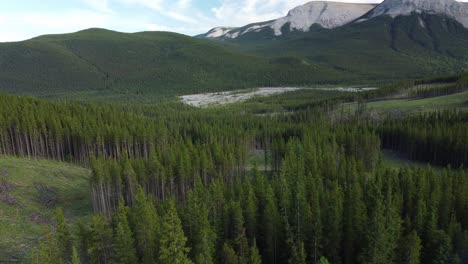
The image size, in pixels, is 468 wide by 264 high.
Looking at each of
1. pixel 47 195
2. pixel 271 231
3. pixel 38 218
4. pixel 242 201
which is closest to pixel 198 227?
pixel 271 231

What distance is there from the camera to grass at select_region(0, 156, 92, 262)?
45094 millimetres

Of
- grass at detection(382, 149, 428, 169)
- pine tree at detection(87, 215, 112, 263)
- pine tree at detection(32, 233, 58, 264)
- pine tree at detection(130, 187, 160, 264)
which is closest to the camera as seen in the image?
pine tree at detection(32, 233, 58, 264)

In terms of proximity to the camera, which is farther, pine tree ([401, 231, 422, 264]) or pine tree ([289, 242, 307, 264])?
pine tree ([289, 242, 307, 264])

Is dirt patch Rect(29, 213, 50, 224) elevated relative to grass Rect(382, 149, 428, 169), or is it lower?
elevated

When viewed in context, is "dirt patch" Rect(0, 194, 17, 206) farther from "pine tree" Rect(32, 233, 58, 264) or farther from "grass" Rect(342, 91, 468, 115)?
"grass" Rect(342, 91, 468, 115)

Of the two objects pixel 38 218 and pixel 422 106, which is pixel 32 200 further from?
pixel 422 106

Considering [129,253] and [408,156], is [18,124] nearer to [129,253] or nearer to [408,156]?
[129,253]

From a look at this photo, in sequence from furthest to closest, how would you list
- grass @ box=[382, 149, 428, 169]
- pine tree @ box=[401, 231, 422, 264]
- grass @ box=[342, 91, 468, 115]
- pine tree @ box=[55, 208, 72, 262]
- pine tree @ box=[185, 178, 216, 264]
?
1. grass @ box=[342, 91, 468, 115]
2. grass @ box=[382, 149, 428, 169]
3. pine tree @ box=[185, 178, 216, 264]
4. pine tree @ box=[401, 231, 422, 264]
5. pine tree @ box=[55, 208, 72, 262]

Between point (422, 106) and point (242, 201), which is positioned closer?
point (242, 201)

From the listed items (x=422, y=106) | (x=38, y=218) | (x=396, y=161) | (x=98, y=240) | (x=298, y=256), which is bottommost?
(x=396, y=161)

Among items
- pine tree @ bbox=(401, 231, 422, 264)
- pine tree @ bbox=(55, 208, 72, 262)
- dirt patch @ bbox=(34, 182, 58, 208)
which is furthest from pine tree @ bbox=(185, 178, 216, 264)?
dirt patch @ bbox=(34, 182, 58, 208)

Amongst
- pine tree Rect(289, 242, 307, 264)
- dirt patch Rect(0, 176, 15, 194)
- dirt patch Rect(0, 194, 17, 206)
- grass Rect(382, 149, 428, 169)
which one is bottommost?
grass Rect(382, 149, 428, 169)

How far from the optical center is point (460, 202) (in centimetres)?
4984

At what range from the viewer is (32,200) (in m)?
56.7
